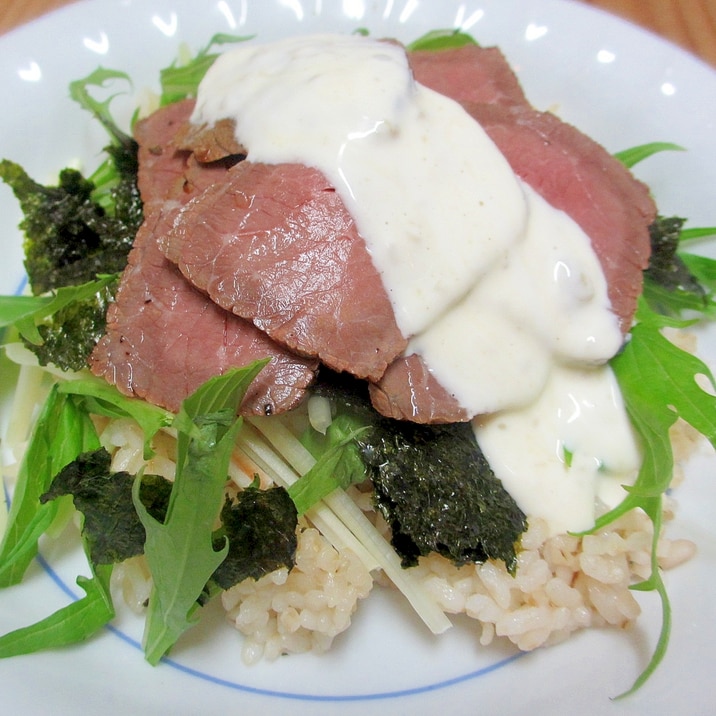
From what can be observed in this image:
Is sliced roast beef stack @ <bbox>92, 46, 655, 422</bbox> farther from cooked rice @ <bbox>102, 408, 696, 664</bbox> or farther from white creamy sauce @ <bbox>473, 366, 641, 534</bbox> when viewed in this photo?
cooked rice @ <bbox>102, 408, 696, 664</bbox>

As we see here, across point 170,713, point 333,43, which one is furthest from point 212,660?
point 333,43

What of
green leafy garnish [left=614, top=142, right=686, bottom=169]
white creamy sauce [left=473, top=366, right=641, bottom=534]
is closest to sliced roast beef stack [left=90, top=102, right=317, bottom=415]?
white creamy sauce [left=473, top=366, right=641, bottom=534]

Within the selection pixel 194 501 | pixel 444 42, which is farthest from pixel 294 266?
pixel 444 42

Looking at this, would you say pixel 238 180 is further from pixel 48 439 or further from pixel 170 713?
pixel 170 713

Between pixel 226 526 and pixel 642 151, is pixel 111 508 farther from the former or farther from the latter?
pixel 642 151

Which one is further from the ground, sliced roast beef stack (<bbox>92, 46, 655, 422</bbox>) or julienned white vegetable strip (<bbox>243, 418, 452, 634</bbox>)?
sliced roast beef stack (<bbox>92, 46, 655, 422</bbox>)

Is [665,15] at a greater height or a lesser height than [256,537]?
greater

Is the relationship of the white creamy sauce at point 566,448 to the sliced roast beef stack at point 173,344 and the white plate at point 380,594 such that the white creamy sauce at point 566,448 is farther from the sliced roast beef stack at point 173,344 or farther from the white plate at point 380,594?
the sliced roast beef stack at point 173,344

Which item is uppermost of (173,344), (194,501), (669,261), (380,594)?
(173,344)
